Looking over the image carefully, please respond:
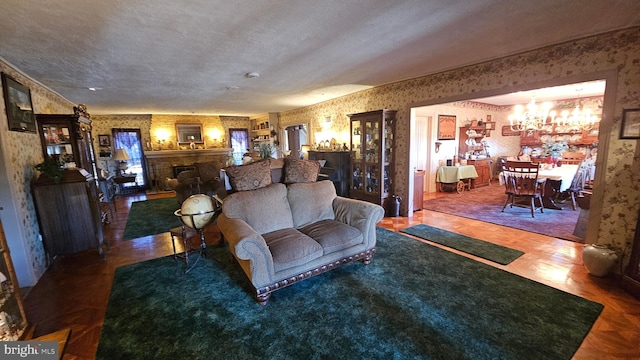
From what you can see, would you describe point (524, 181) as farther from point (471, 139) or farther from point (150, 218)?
point (150, 218)

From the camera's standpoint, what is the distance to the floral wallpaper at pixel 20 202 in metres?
2.60

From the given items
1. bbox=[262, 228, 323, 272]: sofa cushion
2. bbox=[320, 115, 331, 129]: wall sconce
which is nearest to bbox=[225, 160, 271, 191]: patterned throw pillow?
bbox=[262, 228, 323, 272]: sofa cushion

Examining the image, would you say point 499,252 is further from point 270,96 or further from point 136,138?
point 136,138

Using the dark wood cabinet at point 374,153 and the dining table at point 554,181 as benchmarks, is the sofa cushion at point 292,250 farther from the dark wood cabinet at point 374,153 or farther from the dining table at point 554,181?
the dining table at point 554,181

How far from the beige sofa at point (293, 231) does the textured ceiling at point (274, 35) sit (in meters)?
1.62

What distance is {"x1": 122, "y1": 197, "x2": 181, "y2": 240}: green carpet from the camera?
434 cm

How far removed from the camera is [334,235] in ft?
8.73

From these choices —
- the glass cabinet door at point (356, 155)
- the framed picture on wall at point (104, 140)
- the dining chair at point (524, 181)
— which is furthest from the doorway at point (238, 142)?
the dining chair at point (524, 181)

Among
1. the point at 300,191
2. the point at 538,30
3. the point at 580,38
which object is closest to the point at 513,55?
the point at 580,38

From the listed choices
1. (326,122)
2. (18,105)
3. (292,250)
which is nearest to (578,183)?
(326,122)

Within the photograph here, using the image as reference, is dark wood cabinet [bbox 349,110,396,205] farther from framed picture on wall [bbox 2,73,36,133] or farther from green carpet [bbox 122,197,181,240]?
framed picture on wall [bbox 2,73,36,133]

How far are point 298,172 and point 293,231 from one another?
0.80 meters

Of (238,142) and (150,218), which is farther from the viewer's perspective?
(238,142)

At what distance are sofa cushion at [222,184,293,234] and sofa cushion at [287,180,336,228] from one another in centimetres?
8
